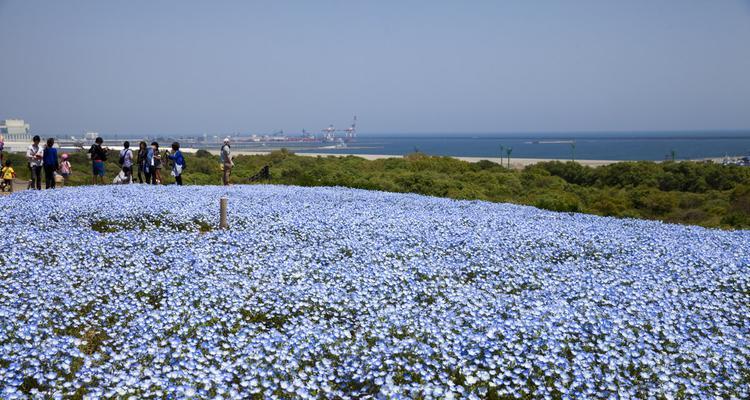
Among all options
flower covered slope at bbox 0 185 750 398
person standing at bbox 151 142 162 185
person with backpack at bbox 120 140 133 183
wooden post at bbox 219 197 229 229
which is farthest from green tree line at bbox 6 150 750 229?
wooden post at bbox 219 197 229 229

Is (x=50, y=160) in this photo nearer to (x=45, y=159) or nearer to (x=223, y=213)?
(x=45, y=159)

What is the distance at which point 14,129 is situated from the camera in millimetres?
150250

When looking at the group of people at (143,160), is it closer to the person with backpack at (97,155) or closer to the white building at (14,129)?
the person with backpack at (97,155)

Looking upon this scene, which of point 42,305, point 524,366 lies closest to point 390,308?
point 524,366

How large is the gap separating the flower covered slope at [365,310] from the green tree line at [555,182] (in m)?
8.80

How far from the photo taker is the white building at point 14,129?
148500mm

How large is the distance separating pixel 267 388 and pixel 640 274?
5.45m

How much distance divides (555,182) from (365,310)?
94.4ft

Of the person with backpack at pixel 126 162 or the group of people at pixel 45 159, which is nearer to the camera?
the group of people at pixel 45 159

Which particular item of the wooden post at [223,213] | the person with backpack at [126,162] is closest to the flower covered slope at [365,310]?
the wooden post at [223,213]

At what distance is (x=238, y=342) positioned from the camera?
17.5 feet

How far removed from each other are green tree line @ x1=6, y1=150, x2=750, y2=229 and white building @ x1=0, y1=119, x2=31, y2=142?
124 metres

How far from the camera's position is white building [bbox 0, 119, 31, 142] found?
487ft

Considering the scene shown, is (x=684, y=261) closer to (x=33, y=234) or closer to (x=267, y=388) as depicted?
(x=267, y=388)
